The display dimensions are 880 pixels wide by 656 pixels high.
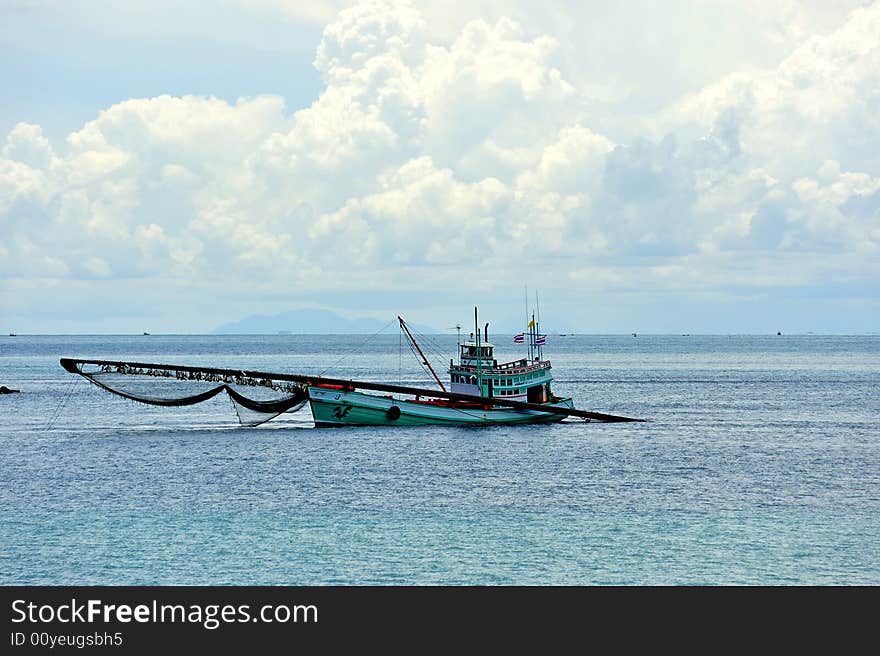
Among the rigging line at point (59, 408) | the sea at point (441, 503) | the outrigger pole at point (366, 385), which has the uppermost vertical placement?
the outrigger pole at point (366, 385)

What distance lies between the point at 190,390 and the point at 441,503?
36363mm

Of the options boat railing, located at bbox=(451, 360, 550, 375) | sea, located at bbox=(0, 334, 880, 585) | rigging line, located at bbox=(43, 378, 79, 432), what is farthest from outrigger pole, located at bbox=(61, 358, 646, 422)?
rigging line, located at bbox=(43, 378, 79, 432)

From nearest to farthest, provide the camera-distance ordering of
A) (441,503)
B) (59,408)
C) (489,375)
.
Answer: (441,503), (489,375), (59,408)

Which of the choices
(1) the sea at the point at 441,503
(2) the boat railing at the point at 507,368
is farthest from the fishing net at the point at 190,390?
(2) the boat railing at the point at 507,368

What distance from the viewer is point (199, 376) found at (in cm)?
8069

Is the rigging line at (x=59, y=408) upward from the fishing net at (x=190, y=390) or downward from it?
downward

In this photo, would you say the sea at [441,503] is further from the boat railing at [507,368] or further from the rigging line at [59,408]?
the boat railing at [507,368]

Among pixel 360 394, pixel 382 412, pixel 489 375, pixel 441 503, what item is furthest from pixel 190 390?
pixel 441 503

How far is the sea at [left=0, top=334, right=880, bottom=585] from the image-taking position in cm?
3844

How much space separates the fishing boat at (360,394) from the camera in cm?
8062

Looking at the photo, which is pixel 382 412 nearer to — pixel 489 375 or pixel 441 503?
pixel 489 375

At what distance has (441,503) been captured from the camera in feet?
167

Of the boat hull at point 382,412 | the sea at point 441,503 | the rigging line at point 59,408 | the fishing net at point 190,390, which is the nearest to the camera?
the sea at point 441,503
